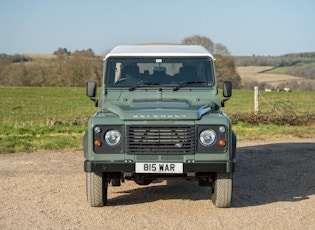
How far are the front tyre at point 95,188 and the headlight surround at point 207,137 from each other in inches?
53.4

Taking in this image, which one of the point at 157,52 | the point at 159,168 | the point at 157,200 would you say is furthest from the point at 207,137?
the point at 157,52

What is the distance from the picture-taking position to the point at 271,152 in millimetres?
13320

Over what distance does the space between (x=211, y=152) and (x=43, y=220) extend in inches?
85.3

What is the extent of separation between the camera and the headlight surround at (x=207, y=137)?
718cm

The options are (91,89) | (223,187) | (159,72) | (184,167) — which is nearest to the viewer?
(184,167)

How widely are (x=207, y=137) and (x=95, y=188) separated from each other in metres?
1.57

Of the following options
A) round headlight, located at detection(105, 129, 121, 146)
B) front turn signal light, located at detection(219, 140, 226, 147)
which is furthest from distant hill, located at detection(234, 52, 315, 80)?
round headlight, located at detection(105, 129, 121, 146)

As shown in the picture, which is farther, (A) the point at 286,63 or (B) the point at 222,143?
(A) the point at 286,63

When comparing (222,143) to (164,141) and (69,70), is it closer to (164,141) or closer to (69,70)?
(164,141)

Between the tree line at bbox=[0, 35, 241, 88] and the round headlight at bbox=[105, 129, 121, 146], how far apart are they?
141 feet

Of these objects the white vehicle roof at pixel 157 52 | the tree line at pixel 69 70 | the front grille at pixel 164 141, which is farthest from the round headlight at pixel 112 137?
the tree line at pixel 69 70

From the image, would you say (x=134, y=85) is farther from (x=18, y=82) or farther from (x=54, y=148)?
(x=18, y=82)

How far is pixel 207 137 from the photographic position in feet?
23.6

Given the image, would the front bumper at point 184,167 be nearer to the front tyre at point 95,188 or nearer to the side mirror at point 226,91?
the front tyre at point 95,188
